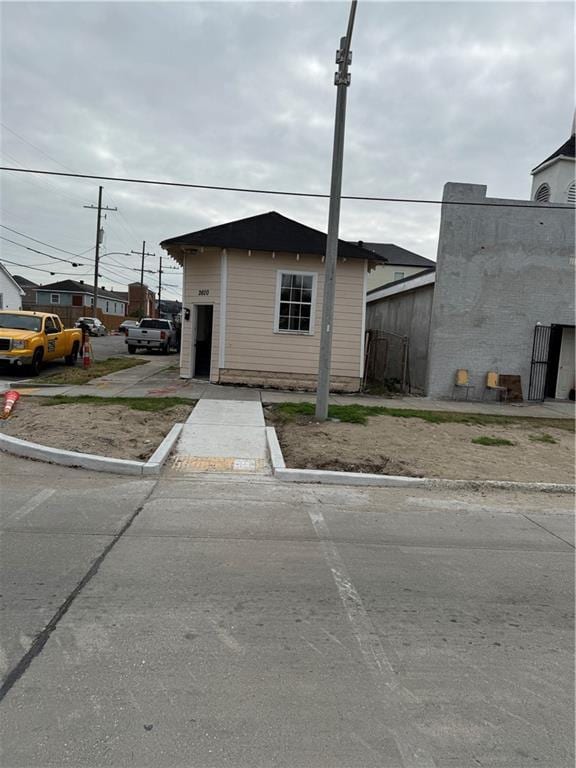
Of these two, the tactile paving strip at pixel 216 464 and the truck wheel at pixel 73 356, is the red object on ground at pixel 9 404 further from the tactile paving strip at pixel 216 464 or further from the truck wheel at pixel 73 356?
the truck wheel at pixel 73 356

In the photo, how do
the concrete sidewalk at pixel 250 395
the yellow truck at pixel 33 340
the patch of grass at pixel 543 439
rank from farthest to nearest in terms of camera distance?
the yellow truck at pixel 33 340, the concrete sidewalk at pixel 250 395, the patch of grass at pixel 543 439

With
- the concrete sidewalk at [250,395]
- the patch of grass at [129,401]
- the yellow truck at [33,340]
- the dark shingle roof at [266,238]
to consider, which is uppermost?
the dark shingle roof at [266,238]

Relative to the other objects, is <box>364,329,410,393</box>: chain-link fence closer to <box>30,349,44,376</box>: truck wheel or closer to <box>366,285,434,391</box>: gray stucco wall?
<box>366,285,434,391</box>: gray stucco wall

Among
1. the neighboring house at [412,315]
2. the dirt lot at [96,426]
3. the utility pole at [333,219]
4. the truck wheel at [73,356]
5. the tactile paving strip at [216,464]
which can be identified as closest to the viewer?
the tactile paving strip at [216,464]

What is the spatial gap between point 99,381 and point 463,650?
41.5ft

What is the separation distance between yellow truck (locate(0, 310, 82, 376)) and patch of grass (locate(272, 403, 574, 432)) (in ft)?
25.6

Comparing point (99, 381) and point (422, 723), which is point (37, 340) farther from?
point (422, 723)

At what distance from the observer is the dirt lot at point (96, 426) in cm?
714

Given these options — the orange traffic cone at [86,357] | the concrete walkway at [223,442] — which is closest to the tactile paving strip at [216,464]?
the concrete walkway at [223,442]

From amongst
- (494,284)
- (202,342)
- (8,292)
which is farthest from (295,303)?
(8,292)

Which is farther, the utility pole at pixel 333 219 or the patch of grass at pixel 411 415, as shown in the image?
the patch of grass at pixel 411 415

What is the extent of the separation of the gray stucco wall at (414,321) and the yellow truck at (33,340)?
11174 mm

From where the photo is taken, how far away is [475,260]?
1380cm

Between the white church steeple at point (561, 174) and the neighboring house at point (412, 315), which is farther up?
the white church steeple at point (561, 174)
